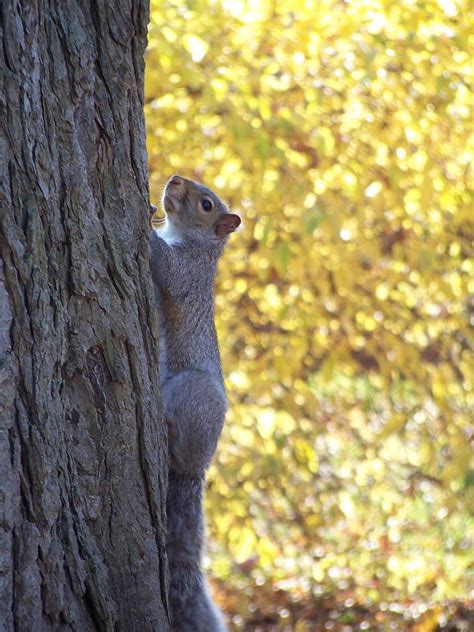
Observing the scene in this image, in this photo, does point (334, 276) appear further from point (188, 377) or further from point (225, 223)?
point (188, 377)

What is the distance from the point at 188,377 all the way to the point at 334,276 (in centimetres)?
157

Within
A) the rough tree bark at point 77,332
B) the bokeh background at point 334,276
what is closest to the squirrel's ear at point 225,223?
the bokeh background at point 334,276

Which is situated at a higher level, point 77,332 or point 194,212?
point 194,212

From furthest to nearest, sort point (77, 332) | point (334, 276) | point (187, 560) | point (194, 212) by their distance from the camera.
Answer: point (334, 276) → point (194, 212) → point (187, 560) → point (77, 332)

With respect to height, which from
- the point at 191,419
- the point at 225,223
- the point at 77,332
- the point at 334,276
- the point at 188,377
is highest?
the point at 334,276

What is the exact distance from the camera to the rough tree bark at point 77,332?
1.56 m

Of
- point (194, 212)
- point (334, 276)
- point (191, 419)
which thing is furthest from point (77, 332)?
point (334, 276)

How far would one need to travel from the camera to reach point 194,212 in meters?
2.79

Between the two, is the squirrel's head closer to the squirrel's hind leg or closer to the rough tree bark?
the squirrel's hind leg

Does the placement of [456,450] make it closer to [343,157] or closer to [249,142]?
[343,157]

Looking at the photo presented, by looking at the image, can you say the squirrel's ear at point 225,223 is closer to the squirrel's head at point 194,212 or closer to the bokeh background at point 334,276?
the squirrel's head at point 194,212

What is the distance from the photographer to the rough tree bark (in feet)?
5.11

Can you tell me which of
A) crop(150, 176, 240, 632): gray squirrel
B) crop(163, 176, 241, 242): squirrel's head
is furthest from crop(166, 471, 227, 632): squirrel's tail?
crop(163, 176, 241, 242): squirrel's head

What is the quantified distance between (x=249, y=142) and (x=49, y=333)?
1.87 metres
